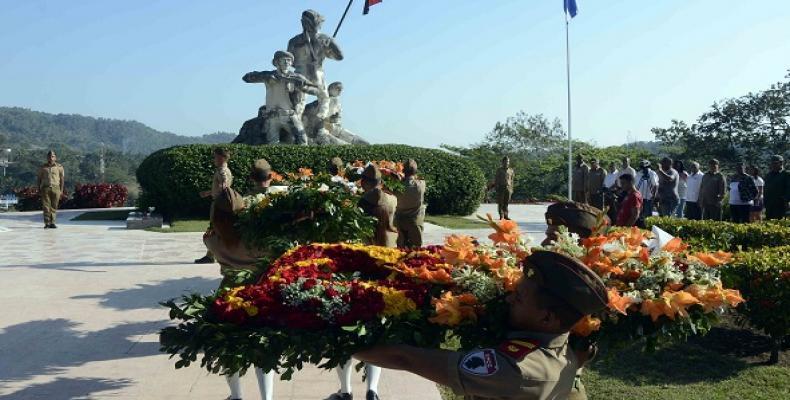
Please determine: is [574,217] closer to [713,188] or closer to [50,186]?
[713,188]

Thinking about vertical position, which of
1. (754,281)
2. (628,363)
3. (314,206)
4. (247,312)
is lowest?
(628,363)

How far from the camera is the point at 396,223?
8.16m

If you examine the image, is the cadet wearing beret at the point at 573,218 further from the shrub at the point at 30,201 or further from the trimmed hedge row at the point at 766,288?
the shrub at the point at 30,201

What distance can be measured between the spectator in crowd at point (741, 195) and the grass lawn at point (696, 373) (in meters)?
7.34

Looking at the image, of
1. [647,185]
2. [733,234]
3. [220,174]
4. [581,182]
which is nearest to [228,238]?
[220,174]

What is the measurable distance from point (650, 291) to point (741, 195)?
12151 mm

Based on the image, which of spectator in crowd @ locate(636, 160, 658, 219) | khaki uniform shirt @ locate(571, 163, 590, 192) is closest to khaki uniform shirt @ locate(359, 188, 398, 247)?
spectator in crowd @ locate(636, 160, 658, 219)

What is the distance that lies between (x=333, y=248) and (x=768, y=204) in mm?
11468

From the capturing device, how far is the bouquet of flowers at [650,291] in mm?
2635

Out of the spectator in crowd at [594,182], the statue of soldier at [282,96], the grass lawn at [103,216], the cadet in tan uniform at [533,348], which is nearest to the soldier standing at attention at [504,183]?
the spectator in crowd at [594,182]

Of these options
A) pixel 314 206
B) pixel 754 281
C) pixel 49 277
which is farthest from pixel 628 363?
pixel 49 277

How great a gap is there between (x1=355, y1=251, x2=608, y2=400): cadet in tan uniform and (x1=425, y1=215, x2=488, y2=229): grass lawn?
1471cm

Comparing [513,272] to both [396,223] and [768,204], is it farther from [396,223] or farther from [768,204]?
[768,204]

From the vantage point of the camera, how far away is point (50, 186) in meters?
16.3
